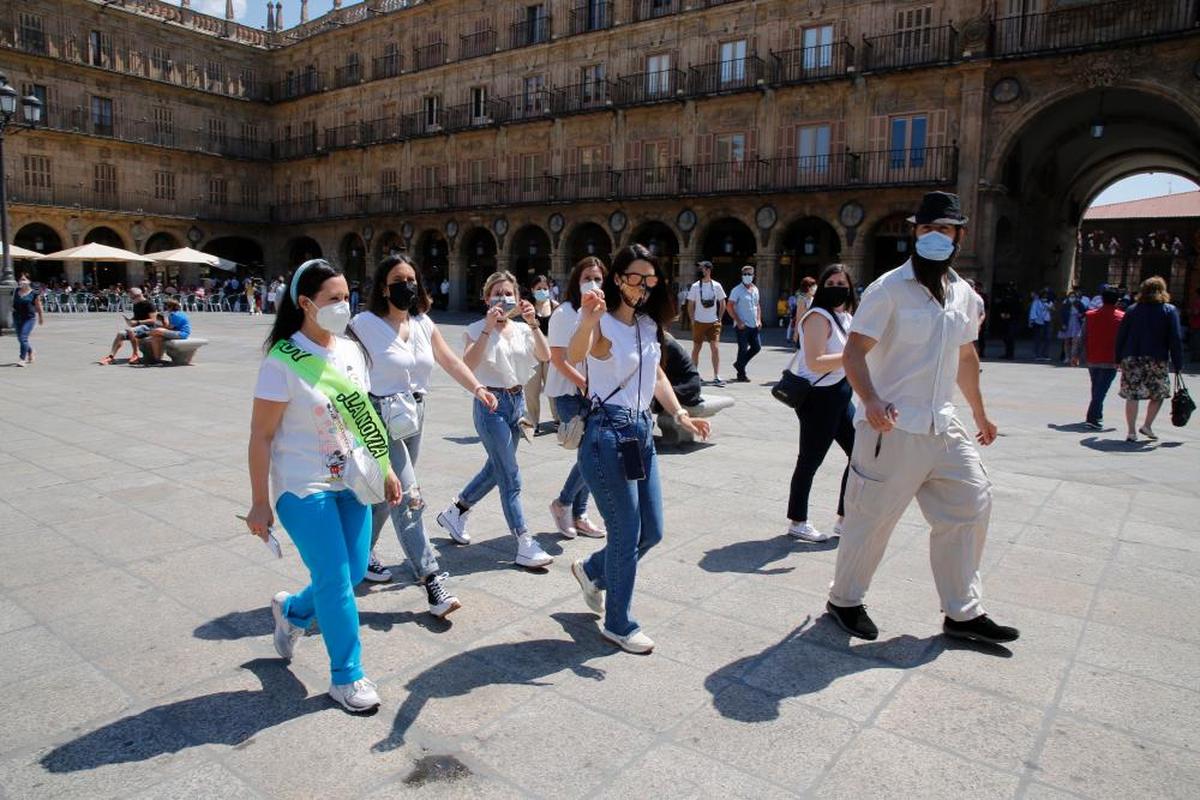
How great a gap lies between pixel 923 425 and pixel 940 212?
2.80 feet

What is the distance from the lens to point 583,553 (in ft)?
15.8

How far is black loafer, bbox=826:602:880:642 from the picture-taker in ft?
12.0

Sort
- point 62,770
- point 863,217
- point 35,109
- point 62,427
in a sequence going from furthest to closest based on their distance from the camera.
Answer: point 863,217 < point 35,109 < point 62,427 < point 62,770

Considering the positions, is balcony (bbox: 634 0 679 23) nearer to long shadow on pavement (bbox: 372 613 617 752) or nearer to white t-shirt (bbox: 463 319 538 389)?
white t-shirt (bbox: 463 319 538 389)

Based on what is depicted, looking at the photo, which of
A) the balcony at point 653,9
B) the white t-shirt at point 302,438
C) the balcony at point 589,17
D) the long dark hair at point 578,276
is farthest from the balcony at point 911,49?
the white t-shirt at point 302,438

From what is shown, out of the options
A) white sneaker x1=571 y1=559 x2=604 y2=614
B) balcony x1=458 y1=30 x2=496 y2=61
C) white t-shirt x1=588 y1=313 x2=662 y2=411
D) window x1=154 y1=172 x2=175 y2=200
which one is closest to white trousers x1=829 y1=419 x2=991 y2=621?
white t-shirt x1=588 y1=313 x2=662 y2=411

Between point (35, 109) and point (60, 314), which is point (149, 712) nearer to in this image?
point (35, 109)

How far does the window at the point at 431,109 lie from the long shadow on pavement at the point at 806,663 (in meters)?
35.1

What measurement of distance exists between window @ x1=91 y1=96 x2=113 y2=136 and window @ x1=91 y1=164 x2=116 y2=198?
4.62ft

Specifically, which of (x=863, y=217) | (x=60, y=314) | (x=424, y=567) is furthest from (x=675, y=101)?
(x=424, y=567)

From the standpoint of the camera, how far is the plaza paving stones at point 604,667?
2.65 m

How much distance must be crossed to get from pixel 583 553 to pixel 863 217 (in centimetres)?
2206

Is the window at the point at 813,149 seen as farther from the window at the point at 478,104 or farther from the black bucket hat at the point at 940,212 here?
the black bucket hat at the point at 940,212

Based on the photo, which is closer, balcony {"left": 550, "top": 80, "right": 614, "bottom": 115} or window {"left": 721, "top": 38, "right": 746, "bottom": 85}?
window {"left": 721, "top": 38, "right": 746, "bottom": 85}
